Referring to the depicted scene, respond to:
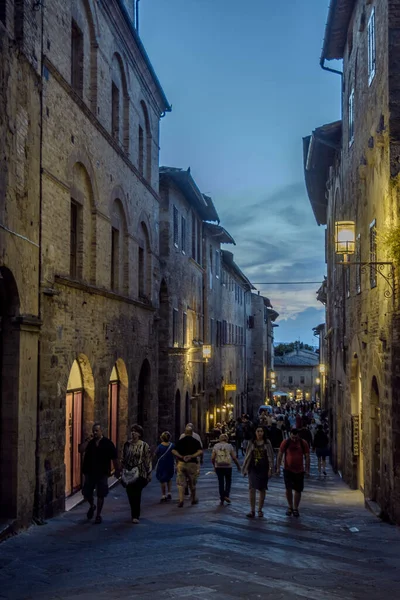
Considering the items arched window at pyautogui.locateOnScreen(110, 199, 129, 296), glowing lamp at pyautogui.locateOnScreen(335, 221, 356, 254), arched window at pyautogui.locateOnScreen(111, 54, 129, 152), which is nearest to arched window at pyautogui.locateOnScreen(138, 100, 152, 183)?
arched window at pyautogui.locateOnScreen(111, 54, 129, 152)

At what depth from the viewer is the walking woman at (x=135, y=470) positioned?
1120cm

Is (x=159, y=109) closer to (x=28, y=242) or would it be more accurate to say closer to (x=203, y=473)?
(x=203, y=473)

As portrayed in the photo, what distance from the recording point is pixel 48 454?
1205cm

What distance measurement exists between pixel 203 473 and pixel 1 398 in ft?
33.2

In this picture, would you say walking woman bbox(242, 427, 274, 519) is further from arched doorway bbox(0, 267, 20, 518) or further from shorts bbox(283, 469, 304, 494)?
arched doorway bbox(0, 267, 20, 518)

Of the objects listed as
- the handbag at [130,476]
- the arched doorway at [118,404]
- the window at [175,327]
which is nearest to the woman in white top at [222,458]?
the handbag at [130,476]

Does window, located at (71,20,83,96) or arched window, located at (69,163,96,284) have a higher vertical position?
window, located at (71,20,83,96)

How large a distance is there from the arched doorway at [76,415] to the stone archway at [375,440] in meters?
5.70

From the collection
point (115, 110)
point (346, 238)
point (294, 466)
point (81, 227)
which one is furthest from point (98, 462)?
point (115, 110)

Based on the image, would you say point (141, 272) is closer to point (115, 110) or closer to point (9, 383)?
point (115, 110)

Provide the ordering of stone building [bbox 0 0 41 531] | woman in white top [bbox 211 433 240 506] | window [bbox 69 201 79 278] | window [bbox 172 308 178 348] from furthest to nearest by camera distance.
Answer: window [bbox 172 308 178 348] → window [bbox 69 201 79 278] → woman in white top [bbox 211 433 240 506] → stone building [bbox 0 0 41 531]

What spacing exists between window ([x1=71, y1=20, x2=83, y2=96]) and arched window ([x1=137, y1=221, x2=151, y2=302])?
6.30m

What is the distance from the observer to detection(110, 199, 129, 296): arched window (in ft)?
57.9

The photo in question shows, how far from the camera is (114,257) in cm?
1789
